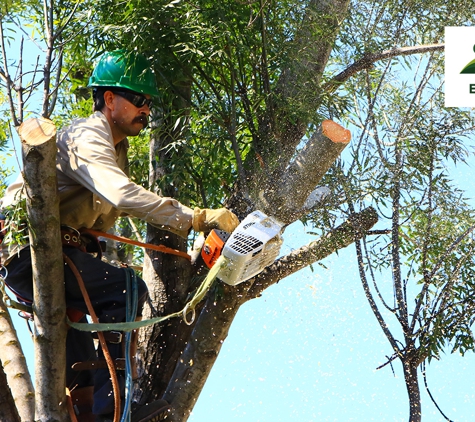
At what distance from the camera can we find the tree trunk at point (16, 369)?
3426 millimetres

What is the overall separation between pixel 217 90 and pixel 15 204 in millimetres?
1997

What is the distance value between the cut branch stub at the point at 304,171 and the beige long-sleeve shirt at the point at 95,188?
3.71 feet

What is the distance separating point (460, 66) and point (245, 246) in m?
4.41

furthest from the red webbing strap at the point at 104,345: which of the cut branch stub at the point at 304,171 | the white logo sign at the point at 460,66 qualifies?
the white logo sign at the point at 460,66

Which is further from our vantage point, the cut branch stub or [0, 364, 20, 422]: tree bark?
the cut branch stub

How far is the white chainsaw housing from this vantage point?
2.81 m

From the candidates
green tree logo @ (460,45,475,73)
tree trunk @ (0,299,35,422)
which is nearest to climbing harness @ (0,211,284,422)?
tree trunk @ (0,299,35,422)

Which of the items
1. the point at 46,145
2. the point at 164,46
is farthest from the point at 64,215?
the point at 164,46

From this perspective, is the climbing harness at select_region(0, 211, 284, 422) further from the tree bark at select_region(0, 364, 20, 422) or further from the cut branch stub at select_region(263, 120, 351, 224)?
the cut branch stub at select_region(263, 120, 351, 224)

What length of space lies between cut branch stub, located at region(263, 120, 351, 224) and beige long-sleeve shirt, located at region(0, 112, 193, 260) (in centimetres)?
113

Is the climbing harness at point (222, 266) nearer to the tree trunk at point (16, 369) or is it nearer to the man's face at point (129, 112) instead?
the tree trunk at point (16, 369)

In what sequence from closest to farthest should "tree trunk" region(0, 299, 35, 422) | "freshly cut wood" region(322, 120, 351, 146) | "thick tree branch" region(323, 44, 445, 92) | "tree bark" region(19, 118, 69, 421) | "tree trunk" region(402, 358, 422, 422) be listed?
"tree bark" region(19, 118, 69, 421) < "tree trunk" region(0, 299, 35, 422) < "freshly cut wood" region(322, 120, 351, 146) < "thick tree branch" region(323, 44, 445, 92) < "tree trunk" region(402, 358, 422, 422)

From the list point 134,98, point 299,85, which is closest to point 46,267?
point 134,98

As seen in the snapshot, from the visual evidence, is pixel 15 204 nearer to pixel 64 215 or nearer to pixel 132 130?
pixel 64 215
